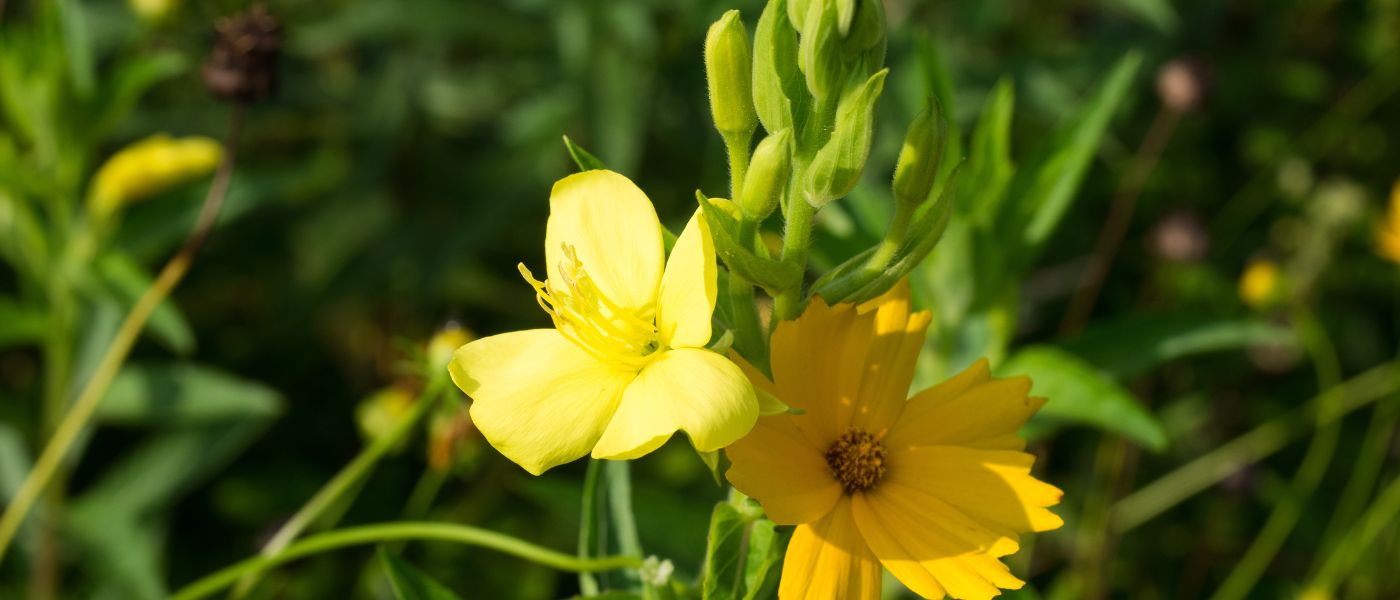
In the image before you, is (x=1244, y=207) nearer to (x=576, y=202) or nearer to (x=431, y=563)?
(x=431, y=563)

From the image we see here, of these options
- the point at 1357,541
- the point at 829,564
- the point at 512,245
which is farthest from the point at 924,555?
the point at 512,245

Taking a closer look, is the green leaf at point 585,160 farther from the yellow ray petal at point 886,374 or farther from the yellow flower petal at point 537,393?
the yellow ray petal at point 886,374

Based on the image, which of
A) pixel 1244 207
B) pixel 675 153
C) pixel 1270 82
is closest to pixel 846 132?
pixel 675 153

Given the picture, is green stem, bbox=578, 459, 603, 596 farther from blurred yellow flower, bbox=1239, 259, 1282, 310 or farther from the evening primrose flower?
blurred yellow flower, bbox=1239, 259, 1282, 310

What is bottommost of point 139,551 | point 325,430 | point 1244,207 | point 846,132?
point 139,551

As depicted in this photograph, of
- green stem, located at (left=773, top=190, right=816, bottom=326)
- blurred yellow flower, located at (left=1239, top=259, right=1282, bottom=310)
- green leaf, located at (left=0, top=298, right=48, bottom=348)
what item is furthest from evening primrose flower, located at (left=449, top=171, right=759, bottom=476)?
blurred yellow flower, located at (left=1239, top=259, right=1282, bottom=310)

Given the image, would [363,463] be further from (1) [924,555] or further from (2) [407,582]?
(1) [924,555]
